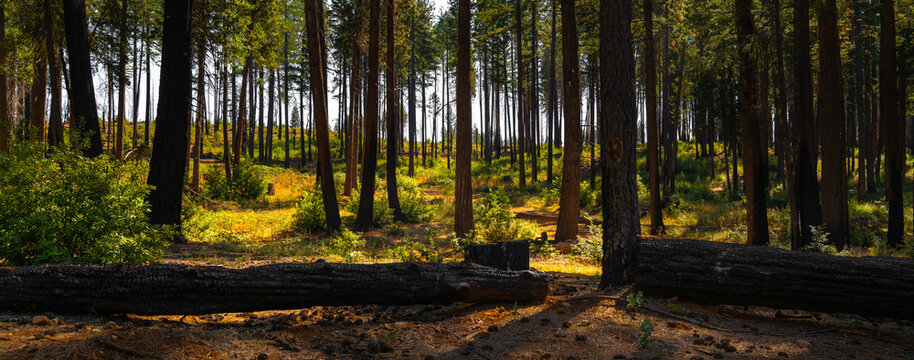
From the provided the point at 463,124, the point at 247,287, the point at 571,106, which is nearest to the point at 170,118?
Result: the point at 463,124

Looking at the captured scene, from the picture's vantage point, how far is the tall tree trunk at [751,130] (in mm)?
9789

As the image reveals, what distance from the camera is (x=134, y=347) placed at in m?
3.44

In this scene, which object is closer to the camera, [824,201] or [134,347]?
[134,347]

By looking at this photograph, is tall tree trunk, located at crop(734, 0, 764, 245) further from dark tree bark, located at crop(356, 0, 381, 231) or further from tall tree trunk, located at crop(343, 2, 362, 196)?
tall tree trunk, located at crop(343, 2, 362, 196)

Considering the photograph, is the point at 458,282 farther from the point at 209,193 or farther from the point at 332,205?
the point at 209,193

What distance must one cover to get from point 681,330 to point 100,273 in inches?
219

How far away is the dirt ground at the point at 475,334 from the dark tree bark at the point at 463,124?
5.92 meters

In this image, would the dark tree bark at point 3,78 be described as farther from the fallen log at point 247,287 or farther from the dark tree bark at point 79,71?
the fallen log at point 247,287

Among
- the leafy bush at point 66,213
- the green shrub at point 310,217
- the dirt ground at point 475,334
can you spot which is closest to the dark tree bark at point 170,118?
the green shrub at point 310,217

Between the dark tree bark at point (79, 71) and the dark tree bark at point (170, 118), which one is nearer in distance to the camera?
the dark tree bark at point (79, 71)

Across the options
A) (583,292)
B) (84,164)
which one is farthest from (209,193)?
(583,292)

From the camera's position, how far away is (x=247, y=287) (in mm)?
4465

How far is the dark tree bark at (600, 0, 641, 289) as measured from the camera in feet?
19.4

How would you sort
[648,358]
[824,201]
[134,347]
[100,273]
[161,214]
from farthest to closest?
[824,201] < [161,214] < [100,273] < [648,358] < [134,347]
